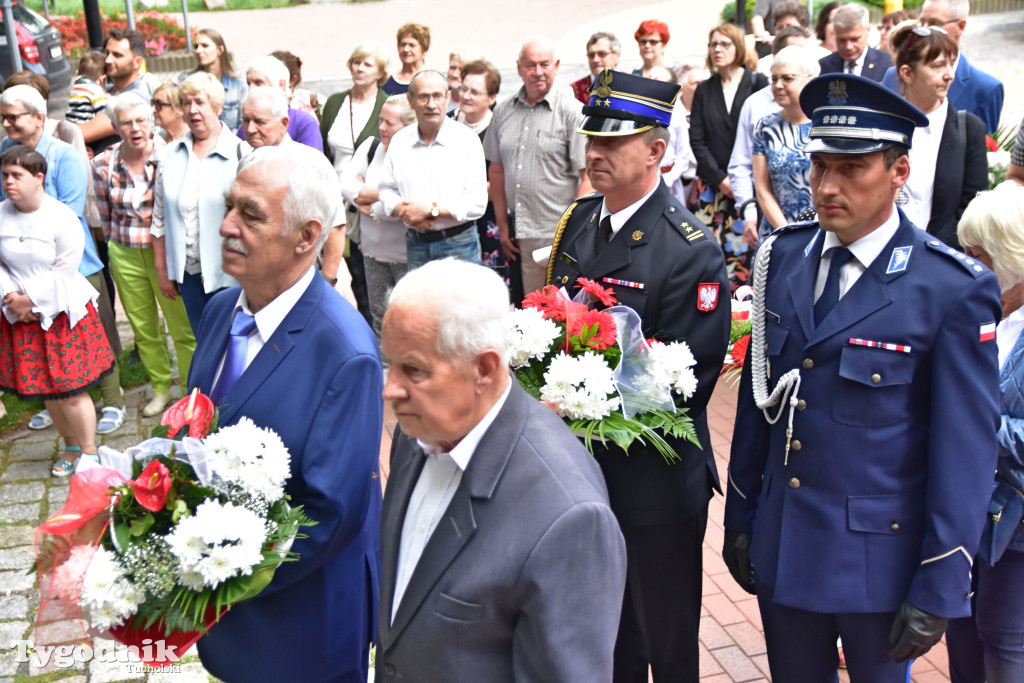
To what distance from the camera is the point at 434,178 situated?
657 centimetres

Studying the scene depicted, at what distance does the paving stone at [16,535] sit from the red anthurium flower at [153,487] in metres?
3.17

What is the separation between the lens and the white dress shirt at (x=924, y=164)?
4.98 meters

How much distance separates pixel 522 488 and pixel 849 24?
591 centimetres

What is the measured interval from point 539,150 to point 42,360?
3465 mm

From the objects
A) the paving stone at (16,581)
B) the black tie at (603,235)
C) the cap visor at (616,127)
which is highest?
the cap visor at (616,127)

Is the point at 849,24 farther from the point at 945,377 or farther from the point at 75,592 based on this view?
the point at 75,592

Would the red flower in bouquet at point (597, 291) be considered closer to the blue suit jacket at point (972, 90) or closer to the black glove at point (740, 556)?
the black glove at point (740, 556)

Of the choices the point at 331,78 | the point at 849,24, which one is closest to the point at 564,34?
the point at 331,78

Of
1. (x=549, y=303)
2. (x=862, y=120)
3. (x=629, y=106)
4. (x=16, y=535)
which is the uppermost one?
(x=862, y=120)

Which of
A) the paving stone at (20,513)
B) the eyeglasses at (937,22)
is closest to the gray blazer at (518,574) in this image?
the paving stone at (20,513)

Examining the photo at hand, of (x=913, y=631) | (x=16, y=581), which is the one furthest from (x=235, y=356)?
(x=16, y=581)

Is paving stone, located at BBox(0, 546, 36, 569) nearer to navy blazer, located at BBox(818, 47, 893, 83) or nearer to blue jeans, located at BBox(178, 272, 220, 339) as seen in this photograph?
blue jeans, located at BBox(178, 272, 220, 339)

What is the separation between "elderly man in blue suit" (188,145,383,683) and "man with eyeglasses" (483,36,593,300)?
386 cm

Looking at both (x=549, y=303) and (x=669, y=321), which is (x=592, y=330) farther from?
(x=669, y=321)
